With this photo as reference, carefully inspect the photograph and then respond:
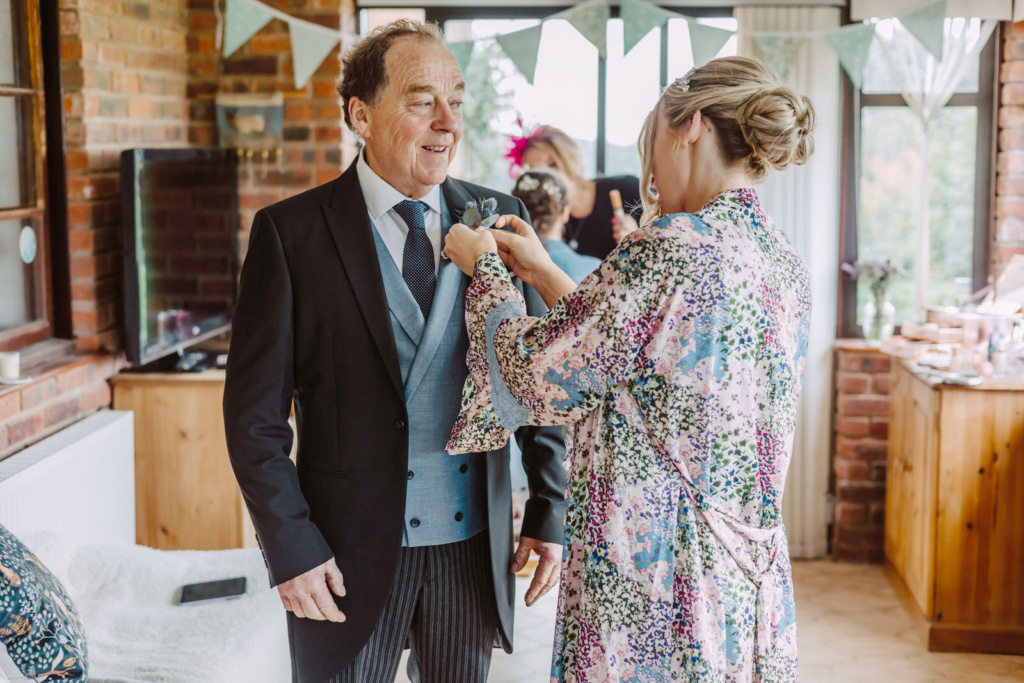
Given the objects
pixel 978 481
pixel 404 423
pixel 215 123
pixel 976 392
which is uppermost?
pixel 215 123

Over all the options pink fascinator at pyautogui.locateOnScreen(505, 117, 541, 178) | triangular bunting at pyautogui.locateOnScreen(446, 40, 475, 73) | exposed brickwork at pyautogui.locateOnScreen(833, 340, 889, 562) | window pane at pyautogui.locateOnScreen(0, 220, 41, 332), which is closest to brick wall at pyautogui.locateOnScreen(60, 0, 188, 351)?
window pane at pyautogui.locateOnScreen(0, 220, 41, 332)

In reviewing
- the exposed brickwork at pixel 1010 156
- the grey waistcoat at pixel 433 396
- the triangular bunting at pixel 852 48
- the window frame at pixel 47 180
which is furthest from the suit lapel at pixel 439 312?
the exposed brickwork at pixel 1010 156

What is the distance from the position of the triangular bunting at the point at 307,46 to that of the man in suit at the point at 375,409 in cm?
200

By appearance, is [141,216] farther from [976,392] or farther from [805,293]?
[976,392]

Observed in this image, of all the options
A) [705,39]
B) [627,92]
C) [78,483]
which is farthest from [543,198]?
[78,483]

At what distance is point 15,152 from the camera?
272cm

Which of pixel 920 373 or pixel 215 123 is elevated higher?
pixel 215 123

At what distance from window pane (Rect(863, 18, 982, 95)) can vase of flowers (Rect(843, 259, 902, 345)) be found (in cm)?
71

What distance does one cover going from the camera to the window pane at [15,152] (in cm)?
266

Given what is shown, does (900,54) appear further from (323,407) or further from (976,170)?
(323,407)

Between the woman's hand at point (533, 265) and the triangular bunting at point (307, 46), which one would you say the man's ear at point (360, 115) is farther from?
the triangular bunting at point (307, 46)

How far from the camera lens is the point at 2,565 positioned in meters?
1.59

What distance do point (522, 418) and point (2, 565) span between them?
89 cm

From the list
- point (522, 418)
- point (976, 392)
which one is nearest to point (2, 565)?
point (522, 418)
